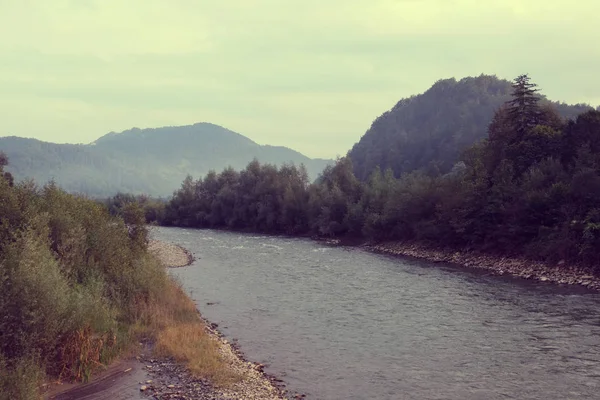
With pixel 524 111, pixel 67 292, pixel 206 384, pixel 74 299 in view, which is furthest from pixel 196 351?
pixel 524 111

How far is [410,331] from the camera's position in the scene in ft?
82.6

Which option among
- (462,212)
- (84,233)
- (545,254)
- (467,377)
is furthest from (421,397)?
(462,212)

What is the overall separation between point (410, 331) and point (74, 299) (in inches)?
636

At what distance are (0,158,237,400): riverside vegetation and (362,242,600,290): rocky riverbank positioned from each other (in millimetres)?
29850

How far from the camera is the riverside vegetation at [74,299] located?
15.0 meters

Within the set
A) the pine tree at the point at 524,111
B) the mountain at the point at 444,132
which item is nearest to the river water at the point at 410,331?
the pine tree at the point at 524,111

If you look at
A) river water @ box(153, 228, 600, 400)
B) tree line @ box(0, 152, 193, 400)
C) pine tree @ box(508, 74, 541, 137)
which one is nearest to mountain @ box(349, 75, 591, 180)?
pine tree @ box(508, 74, 541, 137)

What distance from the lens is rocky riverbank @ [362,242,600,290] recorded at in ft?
127

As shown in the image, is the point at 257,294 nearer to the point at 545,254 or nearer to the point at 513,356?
the point at 513,356

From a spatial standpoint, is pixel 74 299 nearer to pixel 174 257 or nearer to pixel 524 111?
pixel 174 257

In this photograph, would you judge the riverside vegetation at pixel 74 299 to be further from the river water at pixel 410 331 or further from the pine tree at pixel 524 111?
the pine tree at pixel 524 111

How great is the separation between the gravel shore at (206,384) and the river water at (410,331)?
0.87 metres

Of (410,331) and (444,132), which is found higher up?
(444,132)

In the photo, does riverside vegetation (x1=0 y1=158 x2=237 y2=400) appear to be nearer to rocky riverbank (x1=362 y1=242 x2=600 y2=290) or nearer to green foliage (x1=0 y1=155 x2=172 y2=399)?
Result: green foliage (x1=0 y1=155 x2=172 y2=399)
